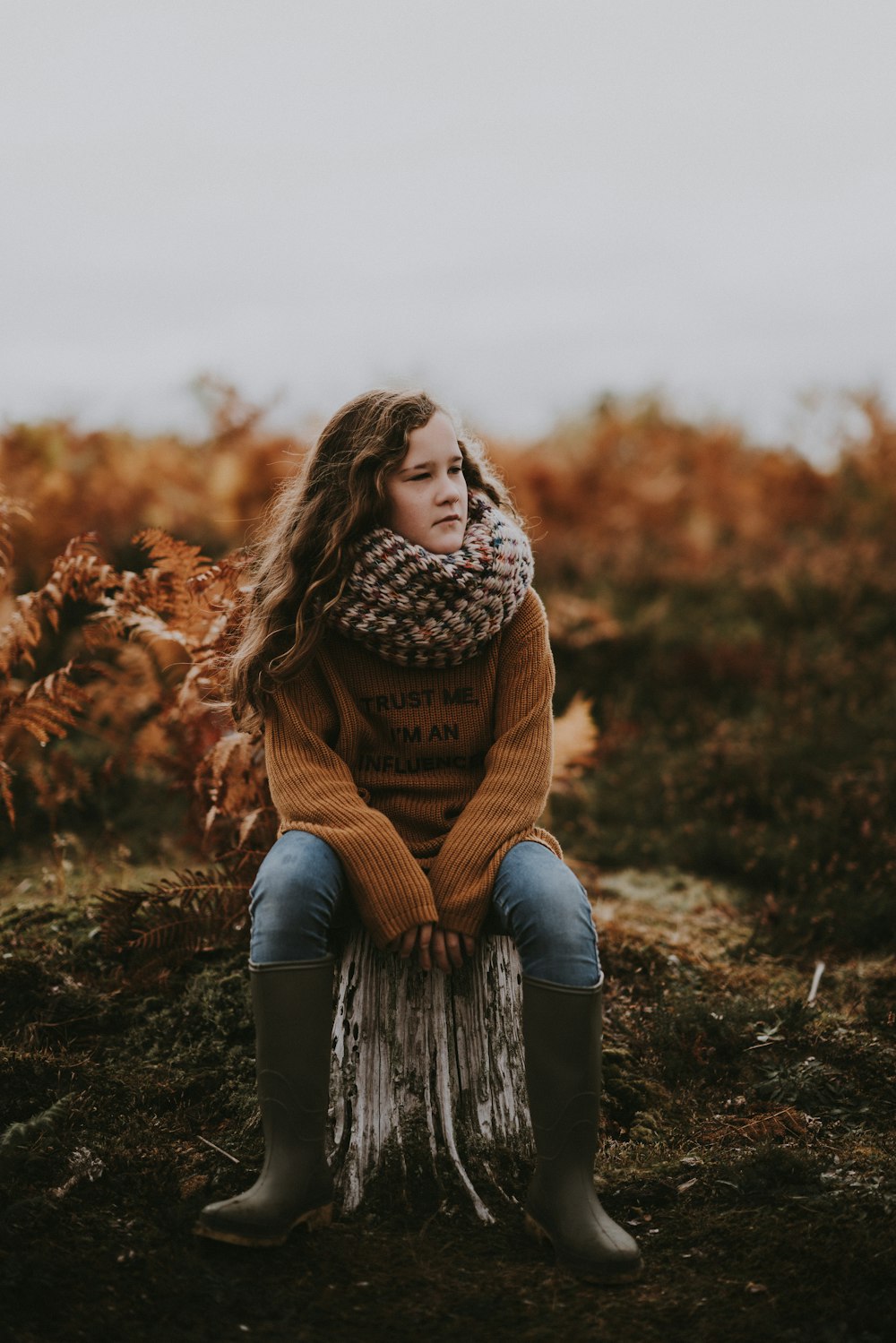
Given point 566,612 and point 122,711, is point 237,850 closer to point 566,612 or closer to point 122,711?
point 122,711

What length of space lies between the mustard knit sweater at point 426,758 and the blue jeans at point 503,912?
71mm

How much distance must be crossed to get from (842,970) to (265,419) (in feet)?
18.0

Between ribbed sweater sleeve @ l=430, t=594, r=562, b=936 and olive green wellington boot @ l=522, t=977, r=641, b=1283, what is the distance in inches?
11.5

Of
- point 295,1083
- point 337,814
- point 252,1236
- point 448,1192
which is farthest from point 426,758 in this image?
point 252,1236

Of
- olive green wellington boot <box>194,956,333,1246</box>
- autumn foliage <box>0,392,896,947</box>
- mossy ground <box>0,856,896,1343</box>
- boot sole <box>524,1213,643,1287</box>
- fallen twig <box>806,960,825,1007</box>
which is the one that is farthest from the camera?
fallen twig <box>806,960,825,1007</box>

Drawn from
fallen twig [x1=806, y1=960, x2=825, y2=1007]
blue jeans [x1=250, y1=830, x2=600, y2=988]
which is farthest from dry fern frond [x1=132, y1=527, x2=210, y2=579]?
fallen twig [x1=806, y1=960, x2=825, y2=1007]

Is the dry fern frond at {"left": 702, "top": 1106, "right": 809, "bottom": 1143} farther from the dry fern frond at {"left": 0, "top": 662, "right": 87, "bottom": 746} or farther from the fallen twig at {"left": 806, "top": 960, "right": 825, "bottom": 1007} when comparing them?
the dry fern frond at {"left": 0, "top": 662, "right": 87, "bottom": 746}

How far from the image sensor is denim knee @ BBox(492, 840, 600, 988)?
268cm

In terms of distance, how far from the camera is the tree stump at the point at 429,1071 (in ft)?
9.53

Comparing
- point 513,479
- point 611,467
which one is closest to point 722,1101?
point 513,479

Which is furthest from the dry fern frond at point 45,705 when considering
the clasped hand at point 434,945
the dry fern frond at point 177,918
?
the clasped hand at point 434,945

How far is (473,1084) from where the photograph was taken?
299cm

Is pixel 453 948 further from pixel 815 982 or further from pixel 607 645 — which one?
pixel 607 645

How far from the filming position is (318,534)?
324 cm
